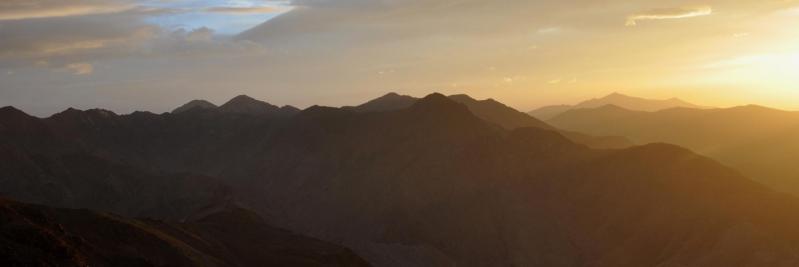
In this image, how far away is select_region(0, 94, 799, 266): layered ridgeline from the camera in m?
99.5

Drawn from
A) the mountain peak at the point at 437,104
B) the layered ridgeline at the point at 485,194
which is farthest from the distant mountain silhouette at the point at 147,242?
the mountain peak at the point at 437,104

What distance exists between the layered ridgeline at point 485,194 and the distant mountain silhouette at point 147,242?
17.7m

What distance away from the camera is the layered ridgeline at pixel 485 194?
326ft

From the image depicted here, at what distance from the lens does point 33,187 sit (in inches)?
5561

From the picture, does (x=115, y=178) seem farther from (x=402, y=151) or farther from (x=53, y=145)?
(x=402, y=151)

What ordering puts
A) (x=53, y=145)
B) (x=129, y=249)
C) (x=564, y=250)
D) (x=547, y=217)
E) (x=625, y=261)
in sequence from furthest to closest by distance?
(x=53, y=145) < (x=547, y=217) < (x=564, y=250) < (x=625, y=261) < (x=129, y=249)

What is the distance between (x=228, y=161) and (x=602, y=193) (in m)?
110

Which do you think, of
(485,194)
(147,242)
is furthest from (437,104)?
(147,242)

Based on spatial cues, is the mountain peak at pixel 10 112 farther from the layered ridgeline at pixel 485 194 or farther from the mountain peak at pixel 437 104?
the mountain peak at pixel 437 104

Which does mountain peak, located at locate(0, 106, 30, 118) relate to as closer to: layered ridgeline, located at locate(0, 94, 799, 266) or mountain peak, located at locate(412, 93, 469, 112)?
layered ridgeline, located at locate(0, 94, 799, 266)

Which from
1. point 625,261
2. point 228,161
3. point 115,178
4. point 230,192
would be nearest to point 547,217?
point 625,261

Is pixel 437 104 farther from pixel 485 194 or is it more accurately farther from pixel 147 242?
pixel 147 242

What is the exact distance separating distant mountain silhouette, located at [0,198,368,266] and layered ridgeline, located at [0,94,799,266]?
1770cm

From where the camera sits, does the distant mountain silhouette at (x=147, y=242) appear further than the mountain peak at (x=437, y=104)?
No
